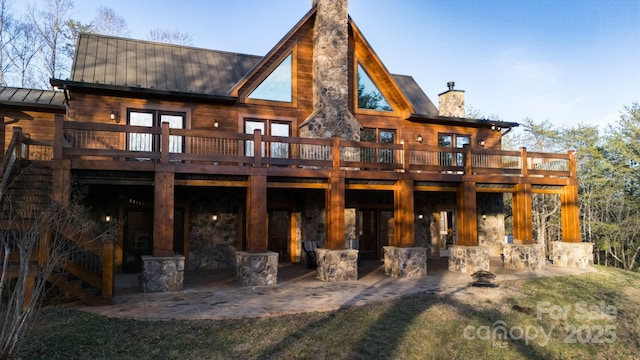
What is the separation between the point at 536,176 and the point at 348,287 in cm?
852

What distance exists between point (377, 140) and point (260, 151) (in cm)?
614

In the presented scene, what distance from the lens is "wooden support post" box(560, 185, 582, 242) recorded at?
47.5ft

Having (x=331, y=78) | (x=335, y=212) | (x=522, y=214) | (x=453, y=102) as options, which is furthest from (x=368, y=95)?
(x=522, y=214)

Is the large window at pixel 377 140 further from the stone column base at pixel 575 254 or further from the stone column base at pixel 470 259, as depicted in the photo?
the stone column base at pixel 575 254

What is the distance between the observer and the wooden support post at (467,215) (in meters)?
12.9

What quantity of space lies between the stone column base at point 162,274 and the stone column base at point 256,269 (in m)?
1.40

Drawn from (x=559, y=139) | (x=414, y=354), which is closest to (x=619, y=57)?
(x=559, y=139)

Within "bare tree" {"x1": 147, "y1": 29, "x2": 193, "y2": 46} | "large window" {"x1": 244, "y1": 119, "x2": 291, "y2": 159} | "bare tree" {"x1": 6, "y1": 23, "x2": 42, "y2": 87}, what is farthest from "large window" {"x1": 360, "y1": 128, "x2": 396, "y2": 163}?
"bare tree" {"x1": 6, "y1": 23, "x2": 42, "y2": 87}

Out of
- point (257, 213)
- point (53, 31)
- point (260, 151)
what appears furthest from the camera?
point (53, 31)

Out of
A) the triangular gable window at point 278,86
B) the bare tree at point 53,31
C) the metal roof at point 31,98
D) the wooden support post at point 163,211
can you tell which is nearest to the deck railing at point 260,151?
the wooden support post at point 163,211

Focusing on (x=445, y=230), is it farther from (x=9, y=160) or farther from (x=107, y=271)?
(x=9, y=160)

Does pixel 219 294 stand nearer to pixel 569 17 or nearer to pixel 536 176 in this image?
pixel 536 176

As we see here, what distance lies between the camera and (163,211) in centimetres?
992

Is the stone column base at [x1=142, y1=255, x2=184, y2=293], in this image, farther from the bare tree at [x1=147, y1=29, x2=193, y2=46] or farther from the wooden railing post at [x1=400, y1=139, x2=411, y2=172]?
the bare tree at [x1=147, y1=29, x2=193, y2=46]
